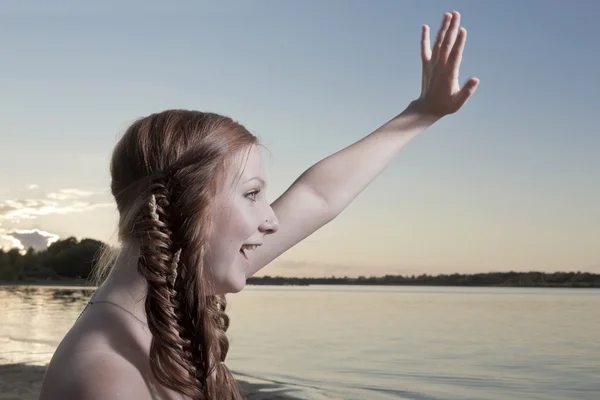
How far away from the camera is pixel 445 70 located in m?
2.66

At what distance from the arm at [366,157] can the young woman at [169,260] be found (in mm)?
535

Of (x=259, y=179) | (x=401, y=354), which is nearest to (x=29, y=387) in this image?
(x=401, y=354)

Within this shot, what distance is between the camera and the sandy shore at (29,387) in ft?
35.3

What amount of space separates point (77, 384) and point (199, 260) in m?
0.42

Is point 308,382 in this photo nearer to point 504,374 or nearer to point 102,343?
point 504,374

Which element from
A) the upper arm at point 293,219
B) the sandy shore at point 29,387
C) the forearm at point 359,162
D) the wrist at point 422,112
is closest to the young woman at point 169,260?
the upper arm at point 293,219

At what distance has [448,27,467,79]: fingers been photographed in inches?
103

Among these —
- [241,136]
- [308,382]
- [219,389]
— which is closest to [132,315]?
[219,389]

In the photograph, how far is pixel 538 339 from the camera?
74.7 feet

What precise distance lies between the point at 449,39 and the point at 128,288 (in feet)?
4.59

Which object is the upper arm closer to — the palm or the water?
the palm

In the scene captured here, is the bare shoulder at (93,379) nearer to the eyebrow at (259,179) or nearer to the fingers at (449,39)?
the eyebrow at (259,179)

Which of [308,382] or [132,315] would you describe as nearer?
[132,315]

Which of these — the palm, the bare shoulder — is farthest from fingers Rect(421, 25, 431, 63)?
the bare shoulder
